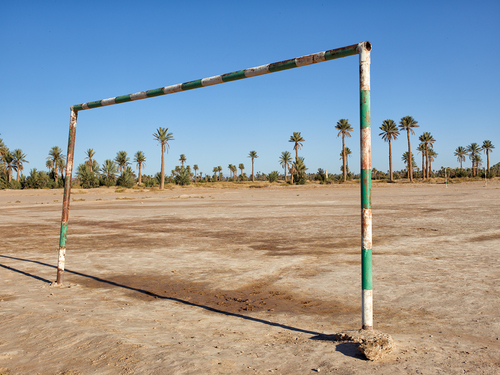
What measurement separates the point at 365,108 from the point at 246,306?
122 inches

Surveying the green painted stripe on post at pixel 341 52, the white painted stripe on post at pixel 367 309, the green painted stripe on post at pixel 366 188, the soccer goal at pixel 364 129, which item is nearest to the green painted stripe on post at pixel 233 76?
the soccer goal at pixel 364 129

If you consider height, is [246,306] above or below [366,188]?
below

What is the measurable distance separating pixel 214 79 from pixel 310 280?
3.72m

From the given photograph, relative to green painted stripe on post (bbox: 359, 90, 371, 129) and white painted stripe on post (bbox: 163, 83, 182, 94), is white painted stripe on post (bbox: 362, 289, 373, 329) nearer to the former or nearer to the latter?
green painted stripe on post (bbox: 359, 90, 371, 129)

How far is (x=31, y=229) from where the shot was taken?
14.8 m

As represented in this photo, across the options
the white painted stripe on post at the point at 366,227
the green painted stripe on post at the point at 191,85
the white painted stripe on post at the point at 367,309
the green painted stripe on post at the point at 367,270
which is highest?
the green painted stripe on post at the point at 191,85

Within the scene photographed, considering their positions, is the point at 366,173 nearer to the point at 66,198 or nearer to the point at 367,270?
the point at 367,270

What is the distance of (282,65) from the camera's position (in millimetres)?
4449

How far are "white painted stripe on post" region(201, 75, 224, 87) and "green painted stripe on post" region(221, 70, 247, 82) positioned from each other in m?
0.06

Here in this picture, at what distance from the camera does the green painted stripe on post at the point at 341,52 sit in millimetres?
3908

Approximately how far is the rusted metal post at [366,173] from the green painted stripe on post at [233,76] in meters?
1.53

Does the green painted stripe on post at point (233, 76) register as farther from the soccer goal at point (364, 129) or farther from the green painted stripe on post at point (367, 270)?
the green painted stripe on post at point (367, 270)

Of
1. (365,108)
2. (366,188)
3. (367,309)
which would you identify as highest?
(365,108)

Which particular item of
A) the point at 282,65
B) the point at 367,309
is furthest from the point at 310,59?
the point at 367,309
